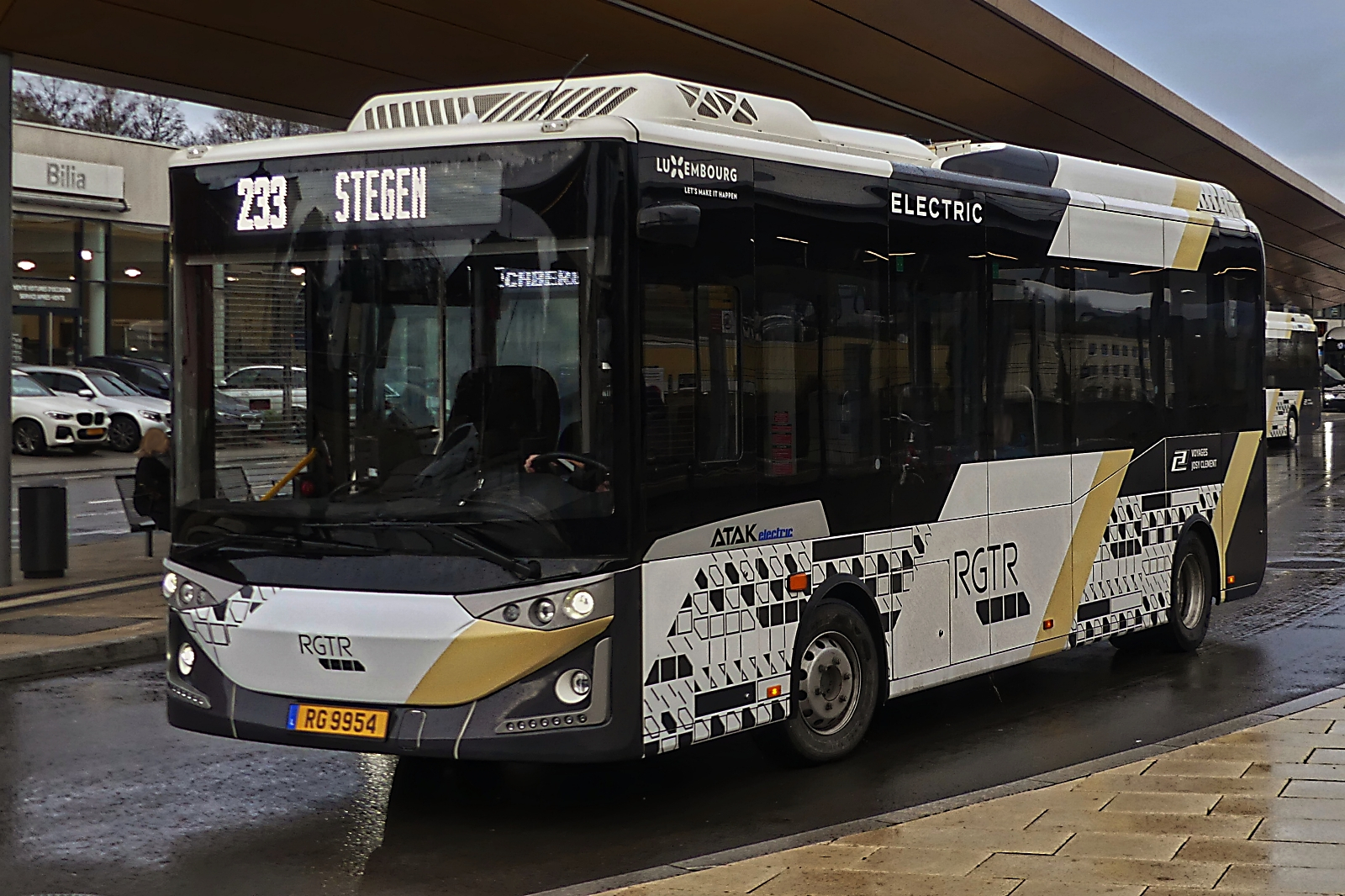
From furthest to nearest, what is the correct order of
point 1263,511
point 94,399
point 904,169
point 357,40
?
point 94,399 → point 357,40 → point 1263,511 → point 904,169

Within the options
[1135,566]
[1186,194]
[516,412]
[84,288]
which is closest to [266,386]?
[516,412]

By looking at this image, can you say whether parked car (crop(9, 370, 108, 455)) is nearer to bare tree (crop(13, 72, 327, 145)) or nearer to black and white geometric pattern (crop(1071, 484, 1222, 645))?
bare tree (crop(13, 72, 327, 145))

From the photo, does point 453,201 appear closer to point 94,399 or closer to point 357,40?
point 357,40

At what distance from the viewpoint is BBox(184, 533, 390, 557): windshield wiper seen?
270 inches

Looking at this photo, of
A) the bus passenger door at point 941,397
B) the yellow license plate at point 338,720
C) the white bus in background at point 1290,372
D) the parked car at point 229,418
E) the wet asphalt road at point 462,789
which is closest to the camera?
the wet asphalt road at point 462,789

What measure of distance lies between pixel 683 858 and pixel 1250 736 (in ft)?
10.5

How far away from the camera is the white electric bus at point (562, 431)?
6.73m

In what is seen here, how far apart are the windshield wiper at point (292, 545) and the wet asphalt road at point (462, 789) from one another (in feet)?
4.02

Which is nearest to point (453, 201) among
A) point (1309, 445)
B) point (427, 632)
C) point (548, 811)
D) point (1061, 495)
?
point (427, 632)

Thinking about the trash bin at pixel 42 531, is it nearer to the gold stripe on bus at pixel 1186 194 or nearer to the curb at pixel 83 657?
the curb at pixel 83 657

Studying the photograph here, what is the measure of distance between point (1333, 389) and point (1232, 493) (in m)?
73.1

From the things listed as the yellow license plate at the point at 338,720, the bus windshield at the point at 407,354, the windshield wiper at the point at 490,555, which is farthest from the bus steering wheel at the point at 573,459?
the yellow license plate at the point at 338,720

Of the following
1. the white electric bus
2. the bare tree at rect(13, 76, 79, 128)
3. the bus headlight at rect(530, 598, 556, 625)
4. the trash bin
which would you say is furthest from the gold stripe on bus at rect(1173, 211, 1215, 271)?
the bare tree at rect(13, 76, 79, 128)

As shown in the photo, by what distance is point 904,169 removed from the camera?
28.2 ft
